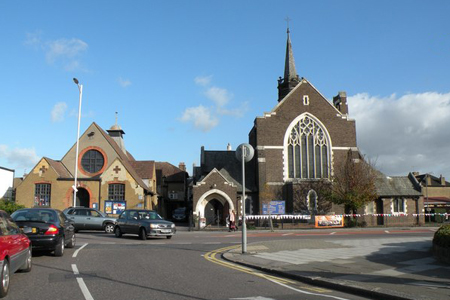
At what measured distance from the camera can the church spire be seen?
5105 cm

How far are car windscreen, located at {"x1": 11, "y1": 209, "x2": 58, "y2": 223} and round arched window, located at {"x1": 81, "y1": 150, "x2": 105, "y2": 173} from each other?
32007mm

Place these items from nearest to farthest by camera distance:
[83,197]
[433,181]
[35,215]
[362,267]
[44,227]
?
[362,267]
[44,227]
[35,215]
[83,197]
[433,181]

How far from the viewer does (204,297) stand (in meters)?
7.50

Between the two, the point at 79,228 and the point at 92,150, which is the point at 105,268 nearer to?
the point at 79,228

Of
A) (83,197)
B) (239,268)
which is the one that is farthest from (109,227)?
(83,197)

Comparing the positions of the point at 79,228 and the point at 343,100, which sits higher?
the point at 343,100

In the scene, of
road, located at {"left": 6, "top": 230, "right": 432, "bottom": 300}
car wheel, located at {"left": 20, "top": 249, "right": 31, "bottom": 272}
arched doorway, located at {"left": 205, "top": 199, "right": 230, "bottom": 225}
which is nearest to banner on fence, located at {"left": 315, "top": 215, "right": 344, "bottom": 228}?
arched doorway, located at {"left": 205, "top": 199, "right": 230, "bottom": 225}

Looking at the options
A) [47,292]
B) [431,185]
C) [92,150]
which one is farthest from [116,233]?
[431,185]

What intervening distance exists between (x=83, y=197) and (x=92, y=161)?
4442mm

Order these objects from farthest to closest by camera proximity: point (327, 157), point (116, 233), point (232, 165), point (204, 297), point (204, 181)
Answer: point (232, 165) → point (327, 157) → point (204, 181) → point (116, 233) → point (204, 297)

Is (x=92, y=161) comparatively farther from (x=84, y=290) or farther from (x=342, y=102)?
(x=84, y=290)

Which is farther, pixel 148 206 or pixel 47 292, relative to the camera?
pixel 148 206

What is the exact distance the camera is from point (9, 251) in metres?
7.70

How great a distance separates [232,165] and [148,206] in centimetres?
1044
